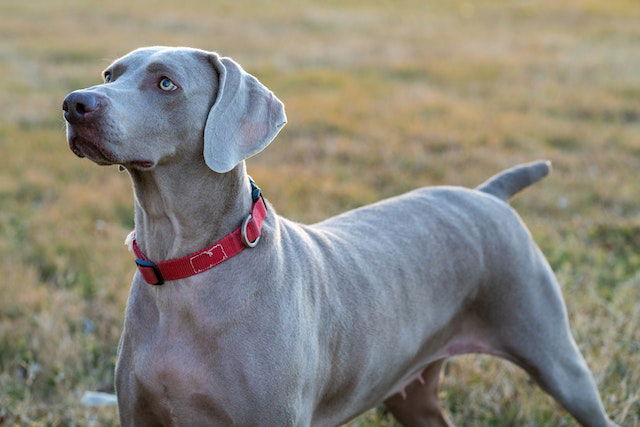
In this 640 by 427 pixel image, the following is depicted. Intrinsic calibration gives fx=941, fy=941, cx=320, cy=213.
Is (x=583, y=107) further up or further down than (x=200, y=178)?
further down

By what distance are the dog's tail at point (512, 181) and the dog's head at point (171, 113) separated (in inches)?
56.6

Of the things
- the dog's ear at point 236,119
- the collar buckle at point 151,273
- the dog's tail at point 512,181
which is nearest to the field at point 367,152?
the dog's tail at point 512,181

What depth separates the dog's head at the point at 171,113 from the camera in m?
2.75

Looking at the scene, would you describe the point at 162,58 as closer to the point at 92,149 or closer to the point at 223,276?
the point at 92,149

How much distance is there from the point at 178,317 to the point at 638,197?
4.84 meters

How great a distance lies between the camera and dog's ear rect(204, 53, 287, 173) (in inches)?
112

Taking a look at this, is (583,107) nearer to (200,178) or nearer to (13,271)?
(13,271)

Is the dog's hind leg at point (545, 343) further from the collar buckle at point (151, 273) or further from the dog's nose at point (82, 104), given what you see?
the dog's nose at point (82, 104)

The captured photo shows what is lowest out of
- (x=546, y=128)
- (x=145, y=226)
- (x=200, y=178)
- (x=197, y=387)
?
(x=546, y=128)

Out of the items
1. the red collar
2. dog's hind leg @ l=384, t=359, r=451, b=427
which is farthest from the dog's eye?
dog's hind leg @ l=384, t=359, r=451, b=427

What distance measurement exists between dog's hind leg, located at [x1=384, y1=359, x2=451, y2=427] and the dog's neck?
4.72 feet

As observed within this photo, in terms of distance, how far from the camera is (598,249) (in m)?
5.88

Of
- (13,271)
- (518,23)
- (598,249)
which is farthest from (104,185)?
(518,23)

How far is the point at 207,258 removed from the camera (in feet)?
9.75
